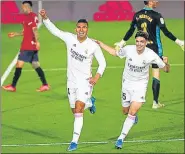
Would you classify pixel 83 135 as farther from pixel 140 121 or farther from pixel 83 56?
pixel 83 56

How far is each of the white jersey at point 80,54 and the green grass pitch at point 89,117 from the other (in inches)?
124

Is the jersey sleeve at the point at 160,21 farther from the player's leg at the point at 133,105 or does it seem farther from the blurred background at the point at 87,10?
the blurred background at the point at 87,10

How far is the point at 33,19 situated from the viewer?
1858 centimetres

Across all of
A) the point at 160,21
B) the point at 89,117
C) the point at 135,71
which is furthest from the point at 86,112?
the point at 135,71

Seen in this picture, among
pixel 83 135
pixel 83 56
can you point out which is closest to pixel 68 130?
pixel 83 135

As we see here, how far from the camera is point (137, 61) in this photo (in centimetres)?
1278

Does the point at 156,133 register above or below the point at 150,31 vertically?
below

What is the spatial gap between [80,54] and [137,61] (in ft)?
3.17

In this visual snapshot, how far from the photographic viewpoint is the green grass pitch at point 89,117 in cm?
1575

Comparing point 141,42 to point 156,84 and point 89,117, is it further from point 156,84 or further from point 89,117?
point 89,117

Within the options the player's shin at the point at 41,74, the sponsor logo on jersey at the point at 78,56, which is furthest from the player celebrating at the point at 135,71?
the player's shin at the point at 41,74

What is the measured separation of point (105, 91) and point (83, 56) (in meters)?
7.79

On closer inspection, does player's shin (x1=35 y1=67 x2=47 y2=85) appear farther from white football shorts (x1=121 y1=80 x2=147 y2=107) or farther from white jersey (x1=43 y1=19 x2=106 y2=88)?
white jersey (x1=43 y1=19 x2=106 y2=88)

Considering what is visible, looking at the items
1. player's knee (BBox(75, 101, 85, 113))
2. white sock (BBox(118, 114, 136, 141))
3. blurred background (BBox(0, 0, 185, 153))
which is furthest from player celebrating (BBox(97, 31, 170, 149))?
blurred background (BBox(0, 0, 185, 153))
